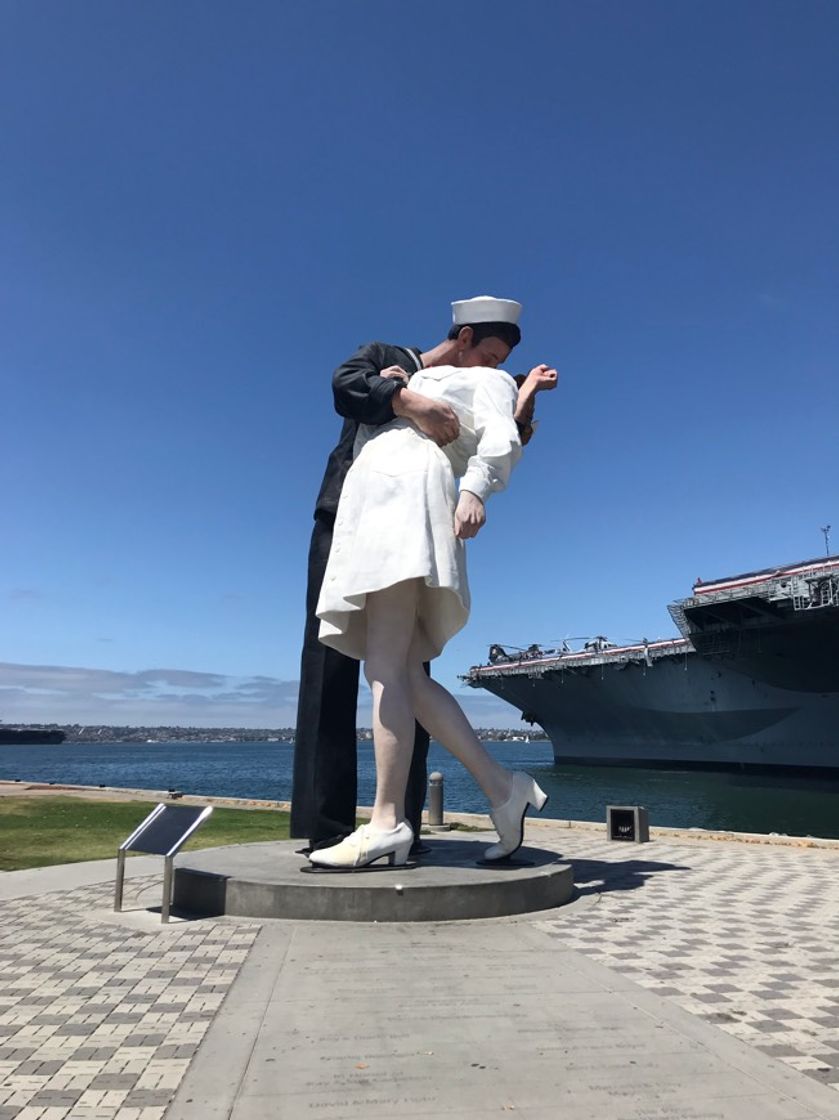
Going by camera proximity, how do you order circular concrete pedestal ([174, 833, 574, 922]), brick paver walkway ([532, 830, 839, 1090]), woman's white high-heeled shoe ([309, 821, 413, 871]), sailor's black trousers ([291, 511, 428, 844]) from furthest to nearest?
sailor's black trousers ([291, 511, 428, 844]) < woman's white high-heeled shoe ([309, 821, 413, 871]) < circular concrete pedestal ([174, 833, 574, 922]) < brick paver walkway ([532, 830, 839, 1090])

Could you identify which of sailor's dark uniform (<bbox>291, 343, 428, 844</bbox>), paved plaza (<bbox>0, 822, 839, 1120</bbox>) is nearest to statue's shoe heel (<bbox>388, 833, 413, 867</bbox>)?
sailor's dark uniform (<bbox>291, 343, 428, 844</bbox>)

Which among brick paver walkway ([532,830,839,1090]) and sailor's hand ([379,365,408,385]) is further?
sailor's hand ([379,365,408,385])

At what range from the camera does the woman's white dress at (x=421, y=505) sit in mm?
5637

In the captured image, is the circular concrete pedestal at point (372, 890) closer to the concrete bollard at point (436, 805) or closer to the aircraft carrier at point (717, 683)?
the concrete bollard at point (436, 805)

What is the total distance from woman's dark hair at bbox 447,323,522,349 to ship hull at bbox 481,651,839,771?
35251mm

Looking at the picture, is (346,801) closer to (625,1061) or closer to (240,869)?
(240,869)

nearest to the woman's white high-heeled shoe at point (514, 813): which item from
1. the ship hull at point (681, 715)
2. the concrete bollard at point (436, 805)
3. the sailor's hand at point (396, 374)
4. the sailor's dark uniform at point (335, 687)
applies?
the sailor's dark uniform at point (335, 687)

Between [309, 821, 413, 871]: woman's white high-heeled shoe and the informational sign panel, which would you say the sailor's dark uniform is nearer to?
[309, 821, 413, 871]: woman's white high-heeled shoe

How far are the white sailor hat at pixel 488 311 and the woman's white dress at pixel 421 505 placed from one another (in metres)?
0.40

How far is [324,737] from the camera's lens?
20.9ft

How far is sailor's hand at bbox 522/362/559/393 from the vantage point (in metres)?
6.44

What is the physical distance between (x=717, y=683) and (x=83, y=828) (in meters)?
35.1

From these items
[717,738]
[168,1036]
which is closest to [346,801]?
[168,1036]

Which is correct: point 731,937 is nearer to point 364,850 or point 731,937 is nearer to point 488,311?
point 364,850
